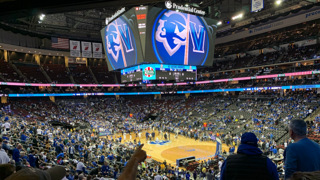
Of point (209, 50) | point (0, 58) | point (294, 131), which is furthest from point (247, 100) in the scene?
point (0, 58)

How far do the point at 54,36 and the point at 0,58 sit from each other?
10.4 m

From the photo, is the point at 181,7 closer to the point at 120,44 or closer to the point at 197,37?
the point at 197,37

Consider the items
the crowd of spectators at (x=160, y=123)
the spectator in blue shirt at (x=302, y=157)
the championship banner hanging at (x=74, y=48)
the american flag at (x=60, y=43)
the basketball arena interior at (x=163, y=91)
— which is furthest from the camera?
the championship banner hanging at (x=74, y=48)

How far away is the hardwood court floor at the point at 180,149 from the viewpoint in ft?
66.0

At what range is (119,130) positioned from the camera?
31109mm

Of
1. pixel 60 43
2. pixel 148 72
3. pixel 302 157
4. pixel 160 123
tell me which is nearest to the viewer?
pixel 302 157

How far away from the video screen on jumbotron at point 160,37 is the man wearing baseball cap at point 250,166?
48.9 feet

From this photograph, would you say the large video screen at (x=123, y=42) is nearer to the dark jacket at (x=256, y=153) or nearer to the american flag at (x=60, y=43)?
the dark jacket at (x=256, y=153)

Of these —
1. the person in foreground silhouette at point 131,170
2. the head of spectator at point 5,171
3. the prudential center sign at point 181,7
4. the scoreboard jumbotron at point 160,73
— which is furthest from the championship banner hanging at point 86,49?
the person in foreground silhouette at point 131,170

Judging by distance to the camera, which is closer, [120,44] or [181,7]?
[181,7]

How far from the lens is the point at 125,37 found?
59.0 ft

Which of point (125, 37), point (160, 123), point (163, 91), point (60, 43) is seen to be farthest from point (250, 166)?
point (60, 43)

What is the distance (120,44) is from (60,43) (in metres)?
31.3

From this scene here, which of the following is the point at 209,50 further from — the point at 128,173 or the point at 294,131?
the point at 128,173
